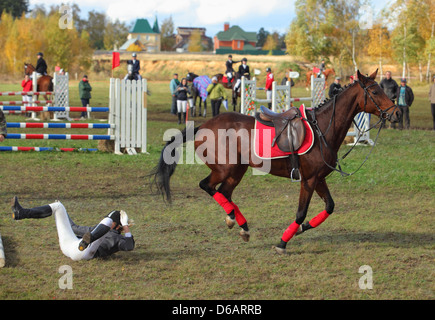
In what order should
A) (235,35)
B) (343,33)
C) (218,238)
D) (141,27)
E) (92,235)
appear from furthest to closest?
(141,27)
(235,35)
(343,33)
(218,238)
(92,235)

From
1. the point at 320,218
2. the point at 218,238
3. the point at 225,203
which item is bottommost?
the point at 218,238

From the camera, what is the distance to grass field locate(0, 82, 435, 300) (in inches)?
201

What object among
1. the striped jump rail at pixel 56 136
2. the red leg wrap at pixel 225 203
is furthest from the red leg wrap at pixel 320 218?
the striped jump rail at pixel 56 136

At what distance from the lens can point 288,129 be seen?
20.9 ft

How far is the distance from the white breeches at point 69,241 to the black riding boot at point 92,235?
0.25 feet

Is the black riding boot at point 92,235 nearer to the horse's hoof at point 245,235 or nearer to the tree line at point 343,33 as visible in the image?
the horse's hoof at point 245,235

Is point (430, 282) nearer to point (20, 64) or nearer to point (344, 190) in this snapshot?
point (344, 190)

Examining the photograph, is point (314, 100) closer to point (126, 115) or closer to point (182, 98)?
point (126, 115)

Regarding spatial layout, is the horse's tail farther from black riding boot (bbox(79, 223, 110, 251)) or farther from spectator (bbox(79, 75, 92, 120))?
spectator (bbox(79, 75, 92, 120))

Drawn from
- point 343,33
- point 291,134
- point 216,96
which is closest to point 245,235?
point 291,134

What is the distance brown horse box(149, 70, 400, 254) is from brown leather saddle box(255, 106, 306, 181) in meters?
0.09

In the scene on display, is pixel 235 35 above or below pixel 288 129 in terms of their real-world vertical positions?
above

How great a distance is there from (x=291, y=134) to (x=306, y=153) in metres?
0.28

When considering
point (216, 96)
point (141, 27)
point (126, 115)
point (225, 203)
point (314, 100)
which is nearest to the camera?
point (225, 203)
